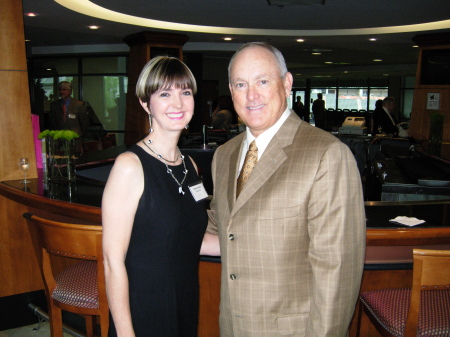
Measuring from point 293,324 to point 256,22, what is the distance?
252 inches

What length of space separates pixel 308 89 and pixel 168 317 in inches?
856

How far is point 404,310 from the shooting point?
6.48 ft

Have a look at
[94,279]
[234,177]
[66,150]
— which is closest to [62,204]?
[94,279]

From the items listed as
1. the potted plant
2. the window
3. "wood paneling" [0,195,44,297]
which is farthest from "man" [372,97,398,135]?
"wood paneling" [0,195,44,297]

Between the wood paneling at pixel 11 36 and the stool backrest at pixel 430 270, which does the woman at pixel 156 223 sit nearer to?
the stool backrest at pixel 430 270

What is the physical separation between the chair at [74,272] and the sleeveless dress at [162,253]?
1.34ft

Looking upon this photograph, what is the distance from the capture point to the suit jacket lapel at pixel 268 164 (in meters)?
1.45

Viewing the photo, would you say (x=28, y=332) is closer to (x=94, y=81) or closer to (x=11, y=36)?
(x=11, y=36)

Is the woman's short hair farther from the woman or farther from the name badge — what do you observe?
the name badge

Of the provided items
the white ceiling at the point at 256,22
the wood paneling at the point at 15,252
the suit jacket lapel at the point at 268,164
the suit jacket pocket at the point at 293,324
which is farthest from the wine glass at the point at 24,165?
the white ceiling at the point at 256,22

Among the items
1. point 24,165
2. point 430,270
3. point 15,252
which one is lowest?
point 15,252

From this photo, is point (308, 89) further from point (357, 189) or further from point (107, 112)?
point (357, 189)

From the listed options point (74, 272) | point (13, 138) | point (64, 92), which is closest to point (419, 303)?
point (74, 272)

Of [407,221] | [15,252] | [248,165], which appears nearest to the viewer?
[248,165]
